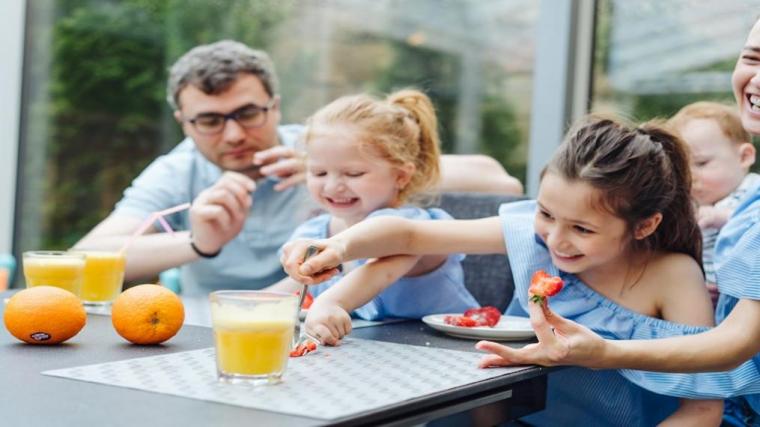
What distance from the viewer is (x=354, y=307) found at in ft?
5.01

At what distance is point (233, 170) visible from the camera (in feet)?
7.85

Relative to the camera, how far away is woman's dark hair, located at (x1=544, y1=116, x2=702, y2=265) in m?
1.52

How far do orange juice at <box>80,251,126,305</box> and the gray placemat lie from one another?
50 centimetres

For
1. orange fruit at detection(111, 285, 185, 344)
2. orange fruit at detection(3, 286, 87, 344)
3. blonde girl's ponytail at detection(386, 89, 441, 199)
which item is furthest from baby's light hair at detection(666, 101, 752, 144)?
orange fruit at detection(3, 286, 87, 344)

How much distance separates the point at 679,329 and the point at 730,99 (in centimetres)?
99

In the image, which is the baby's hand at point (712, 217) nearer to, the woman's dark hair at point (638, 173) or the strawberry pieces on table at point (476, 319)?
the woman's dark hair at point (638, 173)

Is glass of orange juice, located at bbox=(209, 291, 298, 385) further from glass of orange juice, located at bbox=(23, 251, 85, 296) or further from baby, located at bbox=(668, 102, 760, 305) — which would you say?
baby, located at bbox=(668, 102, 760, 305)

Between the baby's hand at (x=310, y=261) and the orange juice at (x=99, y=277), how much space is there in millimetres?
441

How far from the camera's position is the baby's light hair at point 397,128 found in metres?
1.82

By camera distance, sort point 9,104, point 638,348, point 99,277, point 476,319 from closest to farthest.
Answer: point 638,348 → point 476,319 → point 99,277 → point 9,104

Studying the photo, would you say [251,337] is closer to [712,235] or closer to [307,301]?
[307,301]

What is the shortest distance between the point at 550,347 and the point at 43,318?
2.19ft

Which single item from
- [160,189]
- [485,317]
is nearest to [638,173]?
[485,317]

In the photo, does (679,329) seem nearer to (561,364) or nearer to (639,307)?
(639,307)
